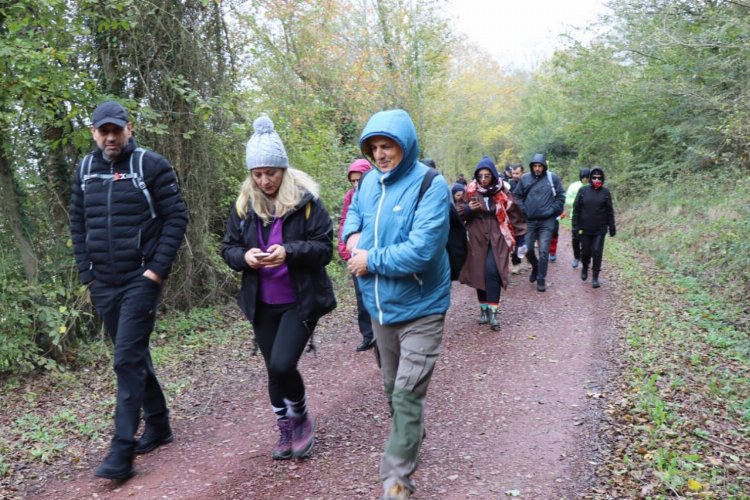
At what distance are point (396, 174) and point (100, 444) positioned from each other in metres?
3.25

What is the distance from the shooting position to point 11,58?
529 centimetres

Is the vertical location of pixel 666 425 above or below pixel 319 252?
below

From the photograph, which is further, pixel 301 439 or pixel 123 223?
pixel 301 439

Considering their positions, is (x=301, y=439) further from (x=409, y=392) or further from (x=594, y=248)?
(x=594, y=248)

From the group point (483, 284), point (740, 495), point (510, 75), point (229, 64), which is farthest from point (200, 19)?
point (510, 75)

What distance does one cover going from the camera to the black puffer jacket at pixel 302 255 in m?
3.87

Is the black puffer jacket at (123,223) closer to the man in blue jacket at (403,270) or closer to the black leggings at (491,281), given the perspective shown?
the man in blue jacket at (403,270)

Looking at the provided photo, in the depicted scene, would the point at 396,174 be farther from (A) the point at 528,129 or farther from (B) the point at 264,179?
(A) the point at 528,129

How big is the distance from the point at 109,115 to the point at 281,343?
6.24 feet

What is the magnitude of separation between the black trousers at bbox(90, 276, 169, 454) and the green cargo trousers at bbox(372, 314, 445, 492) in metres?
1.72

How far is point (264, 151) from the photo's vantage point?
12.7ft

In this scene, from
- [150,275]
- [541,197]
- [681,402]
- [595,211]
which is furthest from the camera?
[595,211]

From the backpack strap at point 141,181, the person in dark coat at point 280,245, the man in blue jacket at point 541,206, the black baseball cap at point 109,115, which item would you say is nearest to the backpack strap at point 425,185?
the person in dark coat at point 280,245

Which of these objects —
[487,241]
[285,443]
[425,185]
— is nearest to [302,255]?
[425,185]
